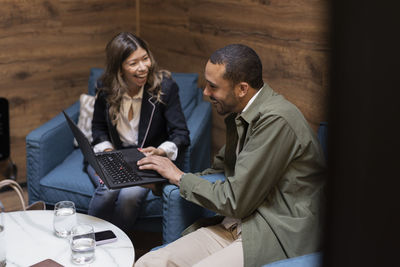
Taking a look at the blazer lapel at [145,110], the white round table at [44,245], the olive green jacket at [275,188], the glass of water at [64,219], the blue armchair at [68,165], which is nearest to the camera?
the olive green jacket at [275,188]

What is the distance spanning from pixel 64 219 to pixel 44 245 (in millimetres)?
108

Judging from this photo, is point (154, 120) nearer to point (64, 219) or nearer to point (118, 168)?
point (118, 168)

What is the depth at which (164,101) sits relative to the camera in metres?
Result: 2.36

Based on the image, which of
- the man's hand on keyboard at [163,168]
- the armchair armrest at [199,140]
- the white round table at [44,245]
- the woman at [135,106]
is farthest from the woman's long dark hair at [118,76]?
the white round table at [44,245]

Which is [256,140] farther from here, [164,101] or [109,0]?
[109,0]

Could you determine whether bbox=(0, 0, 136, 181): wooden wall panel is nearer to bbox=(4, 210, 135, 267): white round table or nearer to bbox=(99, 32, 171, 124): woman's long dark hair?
bbox=(99, 32, 171, 124): woman's long dark hair

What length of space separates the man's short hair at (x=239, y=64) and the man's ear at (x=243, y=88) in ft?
0.03

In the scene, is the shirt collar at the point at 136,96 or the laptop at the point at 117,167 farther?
the shirt collar at the point at 136,96

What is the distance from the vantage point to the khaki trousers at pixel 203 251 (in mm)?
1516

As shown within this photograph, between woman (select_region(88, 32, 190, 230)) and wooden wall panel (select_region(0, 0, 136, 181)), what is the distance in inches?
35.4

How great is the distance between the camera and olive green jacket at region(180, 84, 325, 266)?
58.4 inches

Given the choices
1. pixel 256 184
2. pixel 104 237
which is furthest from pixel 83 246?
pixel 256 184

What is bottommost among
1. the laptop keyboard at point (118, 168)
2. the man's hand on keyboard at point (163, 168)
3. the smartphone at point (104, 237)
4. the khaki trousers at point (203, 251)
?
the smartphone at point (104, 237)

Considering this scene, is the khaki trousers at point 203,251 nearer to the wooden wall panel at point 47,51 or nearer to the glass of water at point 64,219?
the glass of water at point 64,219
